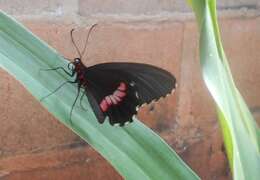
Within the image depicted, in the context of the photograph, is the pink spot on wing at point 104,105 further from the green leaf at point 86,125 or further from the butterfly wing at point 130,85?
the green leaf at point 86,125

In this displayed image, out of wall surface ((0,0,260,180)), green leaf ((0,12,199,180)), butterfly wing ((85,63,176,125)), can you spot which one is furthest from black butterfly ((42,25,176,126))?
wall surface ((0,0,260,180))

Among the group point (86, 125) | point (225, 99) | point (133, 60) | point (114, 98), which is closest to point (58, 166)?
point (133, 60)

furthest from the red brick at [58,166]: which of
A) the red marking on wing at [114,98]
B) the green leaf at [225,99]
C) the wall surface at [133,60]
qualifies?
the green leaf at [225,99]

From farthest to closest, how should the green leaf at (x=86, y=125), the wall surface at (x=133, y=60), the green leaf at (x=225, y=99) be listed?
the wall surface at (x=133, y=60), the green leaf at (x=86, y=125), the green leaf at (x=225, y=99)

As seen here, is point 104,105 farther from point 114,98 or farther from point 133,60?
point 133,60

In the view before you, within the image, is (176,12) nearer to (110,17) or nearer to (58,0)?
(110,17)

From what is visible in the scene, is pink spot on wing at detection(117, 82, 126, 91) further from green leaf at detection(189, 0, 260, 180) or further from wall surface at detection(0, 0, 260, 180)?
wall surface at detection(0, 0, 260, 180)

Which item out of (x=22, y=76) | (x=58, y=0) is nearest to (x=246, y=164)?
(x=22, y=76)
